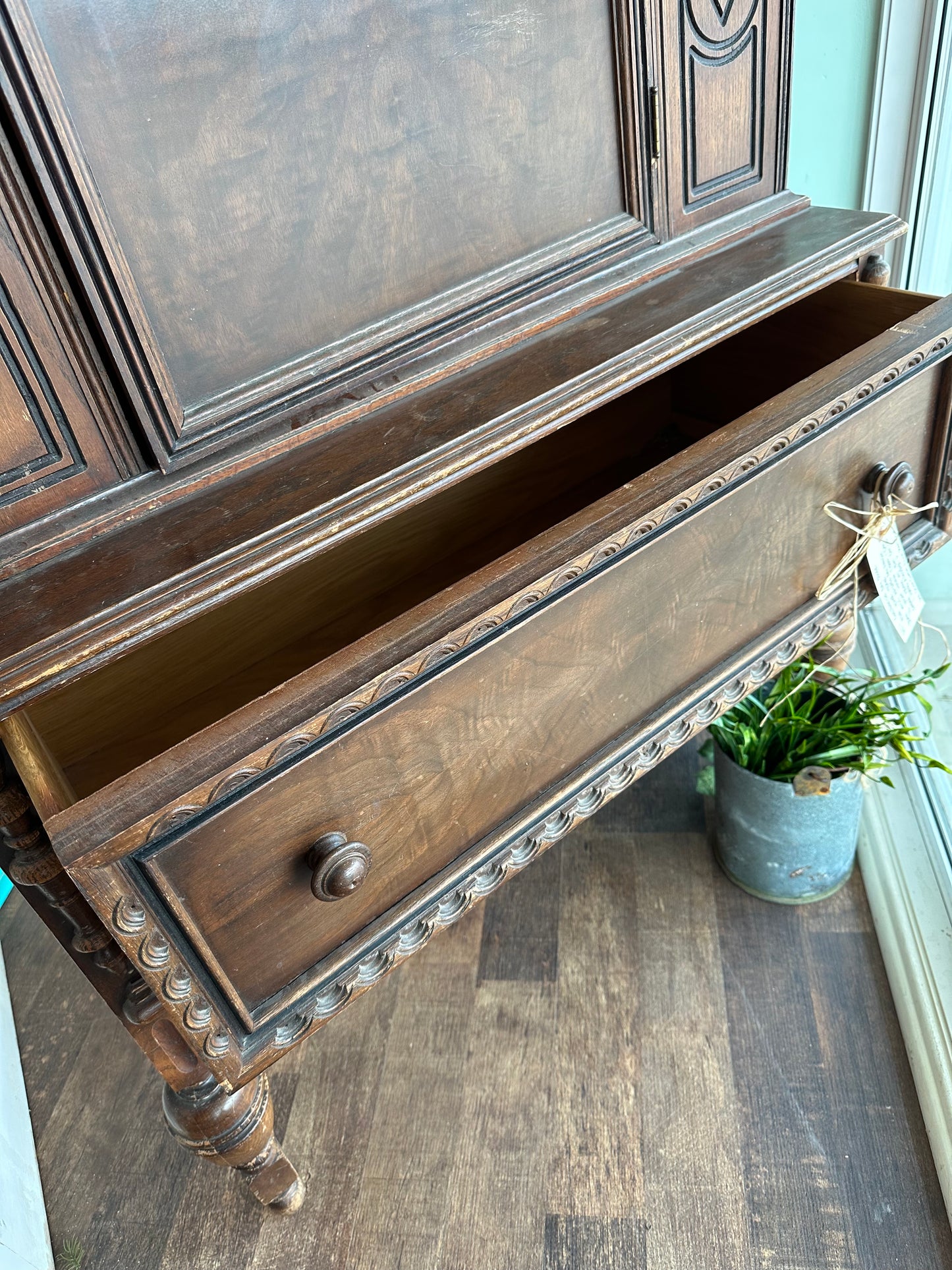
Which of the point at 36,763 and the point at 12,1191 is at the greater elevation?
the point at 36,763

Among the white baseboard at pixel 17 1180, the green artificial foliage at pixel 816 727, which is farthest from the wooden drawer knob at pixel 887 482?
the white baseboard at pixel 17 1180

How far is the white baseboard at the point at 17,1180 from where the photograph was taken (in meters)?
0.82

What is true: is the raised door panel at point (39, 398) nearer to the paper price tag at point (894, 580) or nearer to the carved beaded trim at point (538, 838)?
the carved beaded trim at point (538, 838)

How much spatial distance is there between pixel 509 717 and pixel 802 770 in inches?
19.1

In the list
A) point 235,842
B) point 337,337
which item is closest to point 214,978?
point 235,842

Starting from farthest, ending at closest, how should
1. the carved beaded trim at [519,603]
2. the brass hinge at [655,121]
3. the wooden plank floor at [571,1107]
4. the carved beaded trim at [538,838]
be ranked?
1. the wooden plank floor at [571,1107]
2. the brass hinge at [655,121]
3. the carved beaded trim at [538,838]
4. the carved beaded trim at [519,603]

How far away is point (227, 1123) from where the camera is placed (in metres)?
0.73

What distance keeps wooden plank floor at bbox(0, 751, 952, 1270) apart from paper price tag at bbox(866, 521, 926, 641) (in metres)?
0.42

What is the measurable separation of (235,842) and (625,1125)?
0.59m

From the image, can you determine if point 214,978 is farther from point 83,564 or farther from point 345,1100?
point 345,1100

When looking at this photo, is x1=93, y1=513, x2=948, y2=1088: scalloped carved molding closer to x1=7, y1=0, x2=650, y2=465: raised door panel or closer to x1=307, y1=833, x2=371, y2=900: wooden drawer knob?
x1=307, y1=833, x2=371, y2=900: wooden drawer knob

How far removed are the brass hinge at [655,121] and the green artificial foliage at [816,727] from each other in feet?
1.60

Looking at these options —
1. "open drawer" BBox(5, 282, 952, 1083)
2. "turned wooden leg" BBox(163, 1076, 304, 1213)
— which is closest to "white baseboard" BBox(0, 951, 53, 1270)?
Result: "turned wooden leg" BBox(163, 1076, 304, 1213)

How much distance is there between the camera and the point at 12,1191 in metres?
0.85
